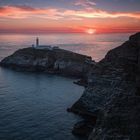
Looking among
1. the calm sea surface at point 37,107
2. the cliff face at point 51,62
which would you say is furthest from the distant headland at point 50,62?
the calm sea surface at point 37,107

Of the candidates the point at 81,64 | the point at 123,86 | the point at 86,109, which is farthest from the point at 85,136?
the point at 81,64

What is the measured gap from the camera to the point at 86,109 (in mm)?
68750

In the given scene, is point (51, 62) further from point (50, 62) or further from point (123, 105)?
point (123, 105)


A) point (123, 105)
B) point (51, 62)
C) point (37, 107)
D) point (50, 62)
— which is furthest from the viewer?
point (50, 62)

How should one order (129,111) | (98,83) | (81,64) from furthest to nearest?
1. (81,64)
2. (98,83)
3. (129,111)

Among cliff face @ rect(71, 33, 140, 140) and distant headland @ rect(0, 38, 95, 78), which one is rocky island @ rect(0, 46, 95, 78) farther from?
cliff face @ rect(71, 33, 140, 140)

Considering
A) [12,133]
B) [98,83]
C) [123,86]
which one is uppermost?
[123,86]

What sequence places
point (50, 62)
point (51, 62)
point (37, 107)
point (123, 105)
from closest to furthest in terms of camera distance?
point (123, 105)
point (37, 107)
point (51, 62)
point (50, 62)

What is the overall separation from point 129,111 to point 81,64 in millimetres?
104433

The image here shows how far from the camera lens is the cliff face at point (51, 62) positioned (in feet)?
443

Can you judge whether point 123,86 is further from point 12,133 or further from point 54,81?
point 54,81

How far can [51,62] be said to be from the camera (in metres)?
146

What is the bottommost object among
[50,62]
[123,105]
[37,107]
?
[37,107]

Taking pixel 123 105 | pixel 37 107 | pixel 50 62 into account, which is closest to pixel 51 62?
pixel 50 62
